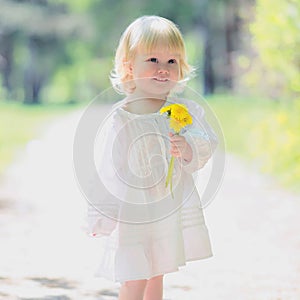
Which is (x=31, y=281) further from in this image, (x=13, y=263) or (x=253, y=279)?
(x=253, y=279)

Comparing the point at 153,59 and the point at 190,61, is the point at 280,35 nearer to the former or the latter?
the point at 153,59

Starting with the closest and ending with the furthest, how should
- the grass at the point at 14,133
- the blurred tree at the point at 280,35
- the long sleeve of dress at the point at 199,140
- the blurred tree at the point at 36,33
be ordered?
the long sleeve of dress at the point at 199,140
the blurred tree at the point at 280,35
the grass at the point at 14,133
the blurred tree at the point at 36,33

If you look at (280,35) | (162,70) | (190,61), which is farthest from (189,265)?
(190,61)

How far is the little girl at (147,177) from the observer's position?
332cm

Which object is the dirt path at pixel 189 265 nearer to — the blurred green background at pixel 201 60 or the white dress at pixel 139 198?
the blurred green background at pixel 201 60

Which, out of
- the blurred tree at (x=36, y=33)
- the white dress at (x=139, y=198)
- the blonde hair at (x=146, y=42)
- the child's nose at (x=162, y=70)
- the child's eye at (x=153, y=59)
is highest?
the blurred tree at (x=36, y=33)

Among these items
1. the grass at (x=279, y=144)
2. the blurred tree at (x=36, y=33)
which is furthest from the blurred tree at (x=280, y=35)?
the blurred tree at (x=36, y=33)

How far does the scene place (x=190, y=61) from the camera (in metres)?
41.8

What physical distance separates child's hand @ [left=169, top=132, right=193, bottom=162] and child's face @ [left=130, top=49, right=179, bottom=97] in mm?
247

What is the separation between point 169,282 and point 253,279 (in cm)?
51

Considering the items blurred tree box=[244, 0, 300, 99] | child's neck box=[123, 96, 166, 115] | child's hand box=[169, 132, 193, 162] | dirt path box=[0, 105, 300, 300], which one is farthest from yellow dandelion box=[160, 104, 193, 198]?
blurred tree box=[244, 0, 300, 99]

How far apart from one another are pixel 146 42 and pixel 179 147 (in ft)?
1.55

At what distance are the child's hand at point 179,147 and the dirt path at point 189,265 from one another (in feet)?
4.71

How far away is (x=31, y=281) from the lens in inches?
189
